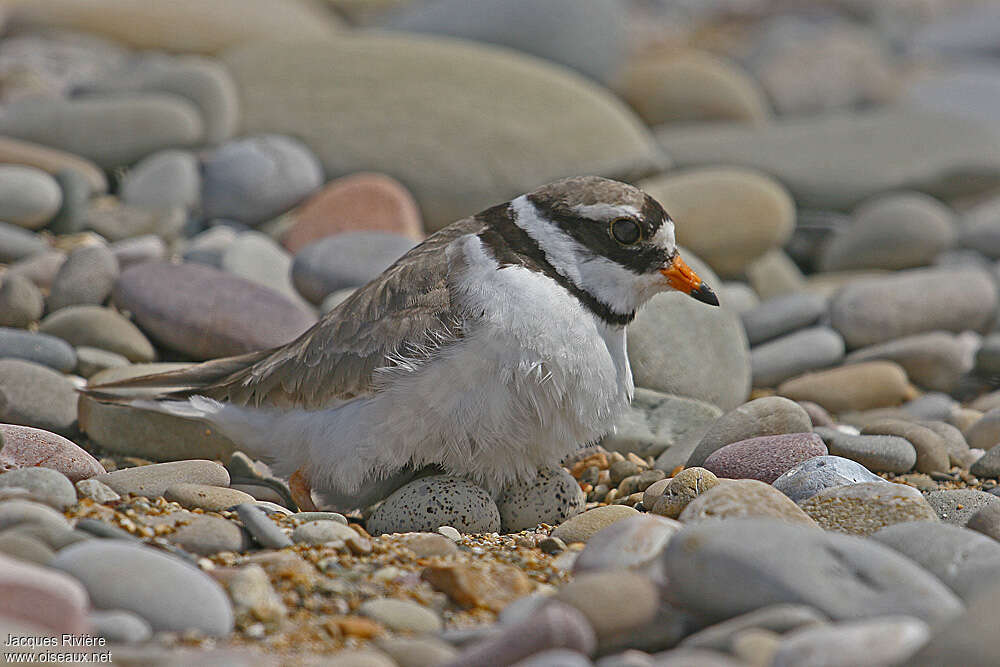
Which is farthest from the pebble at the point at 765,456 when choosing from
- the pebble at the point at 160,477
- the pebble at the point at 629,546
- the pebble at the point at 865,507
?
the pebble at the point at 160,477

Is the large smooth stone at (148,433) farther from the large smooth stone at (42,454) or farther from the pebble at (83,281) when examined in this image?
the pebble at (83,281)

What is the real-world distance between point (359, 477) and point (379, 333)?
0.56 m

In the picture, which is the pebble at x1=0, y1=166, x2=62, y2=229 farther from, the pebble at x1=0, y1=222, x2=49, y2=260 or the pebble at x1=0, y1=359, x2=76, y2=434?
the pebble at x1=0, y1=359, x2=76, y2=434

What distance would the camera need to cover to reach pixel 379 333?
4184 mm

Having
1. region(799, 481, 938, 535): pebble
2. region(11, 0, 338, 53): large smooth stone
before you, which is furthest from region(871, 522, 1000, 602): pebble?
region(11, 0, 338, 53): large smooth stone

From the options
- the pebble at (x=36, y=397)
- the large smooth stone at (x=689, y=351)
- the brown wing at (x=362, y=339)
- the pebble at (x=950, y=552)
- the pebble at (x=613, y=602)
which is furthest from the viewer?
the large smooth stone at (x=689, y=351)

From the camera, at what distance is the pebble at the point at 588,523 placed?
3.79 m

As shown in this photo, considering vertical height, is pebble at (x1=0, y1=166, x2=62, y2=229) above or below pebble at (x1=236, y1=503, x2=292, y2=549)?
below

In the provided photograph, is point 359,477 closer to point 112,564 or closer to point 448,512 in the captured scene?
point 448,512

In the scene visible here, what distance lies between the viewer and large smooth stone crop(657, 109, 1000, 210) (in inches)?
372

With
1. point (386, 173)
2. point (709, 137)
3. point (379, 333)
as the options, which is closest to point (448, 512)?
point (379, 333)

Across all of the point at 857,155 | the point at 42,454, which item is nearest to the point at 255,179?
the point at 42,454

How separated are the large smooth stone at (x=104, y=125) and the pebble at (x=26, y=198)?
971 millimetres

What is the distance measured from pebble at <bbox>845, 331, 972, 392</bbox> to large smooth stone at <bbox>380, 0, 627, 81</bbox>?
6.03 meters
